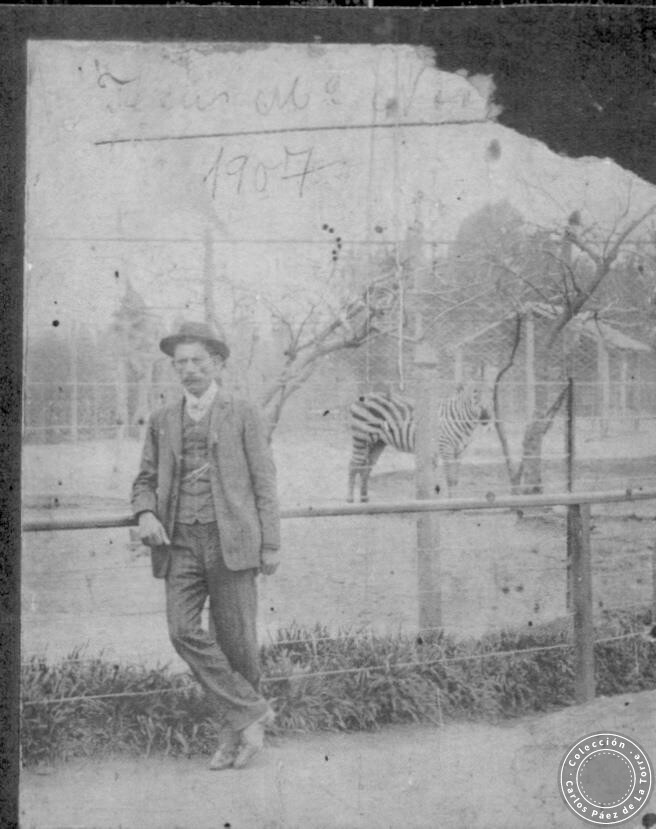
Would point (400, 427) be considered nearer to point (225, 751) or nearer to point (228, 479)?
point (228, 479)

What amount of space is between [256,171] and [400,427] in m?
1.13

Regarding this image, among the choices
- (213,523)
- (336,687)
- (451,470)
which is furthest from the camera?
(451,470)

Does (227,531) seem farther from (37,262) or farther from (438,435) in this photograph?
(37,262)

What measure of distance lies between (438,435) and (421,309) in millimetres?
497

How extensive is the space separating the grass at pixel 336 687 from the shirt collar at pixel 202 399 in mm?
923

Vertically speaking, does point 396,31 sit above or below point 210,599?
above

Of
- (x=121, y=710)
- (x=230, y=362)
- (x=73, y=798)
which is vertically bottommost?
(x=73, y=798)

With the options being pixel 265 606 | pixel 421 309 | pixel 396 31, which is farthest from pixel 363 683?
pixel 396 31

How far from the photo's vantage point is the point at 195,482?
11.5 feet

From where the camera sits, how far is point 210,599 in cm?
353

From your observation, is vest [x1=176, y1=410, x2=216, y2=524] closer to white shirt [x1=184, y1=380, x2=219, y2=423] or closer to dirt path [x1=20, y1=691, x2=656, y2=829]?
white shirt [x1=184, y1=380, x2=219, y2=423]

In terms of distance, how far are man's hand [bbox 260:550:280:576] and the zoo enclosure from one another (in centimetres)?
31

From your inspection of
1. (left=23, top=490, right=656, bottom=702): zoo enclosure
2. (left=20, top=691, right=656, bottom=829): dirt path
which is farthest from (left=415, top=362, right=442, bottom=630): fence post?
(left=20, top=691, right=656, bottom=829): dirt path

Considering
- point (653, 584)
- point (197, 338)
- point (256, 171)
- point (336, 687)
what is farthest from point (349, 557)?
point (256, 171)
